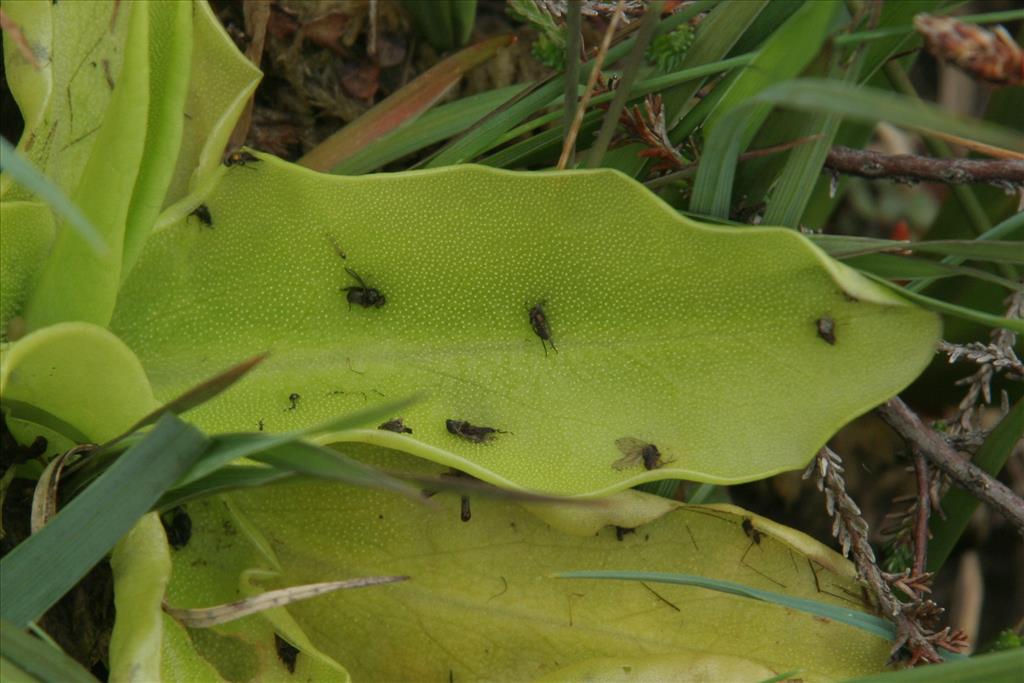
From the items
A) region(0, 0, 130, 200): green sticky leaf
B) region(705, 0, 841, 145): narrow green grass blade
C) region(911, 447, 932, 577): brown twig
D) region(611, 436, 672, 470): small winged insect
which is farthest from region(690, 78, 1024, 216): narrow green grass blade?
region(0, 0, 130, 200): green sticky leaf

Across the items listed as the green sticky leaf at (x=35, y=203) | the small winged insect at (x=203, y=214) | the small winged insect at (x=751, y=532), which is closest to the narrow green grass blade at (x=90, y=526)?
the green sticky leaf at (x=35, y=203)

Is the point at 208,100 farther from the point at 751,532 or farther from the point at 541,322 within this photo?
the point at 751,532

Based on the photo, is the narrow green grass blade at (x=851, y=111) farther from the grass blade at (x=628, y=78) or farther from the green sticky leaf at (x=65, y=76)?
the green sticky leaf at (x=65, y=76)

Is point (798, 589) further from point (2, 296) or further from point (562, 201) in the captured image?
point (2, 296)

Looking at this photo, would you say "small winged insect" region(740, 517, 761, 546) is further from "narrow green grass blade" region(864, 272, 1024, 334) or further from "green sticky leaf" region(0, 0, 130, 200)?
"green sticky leaf" region(0, 0, 130, 200)

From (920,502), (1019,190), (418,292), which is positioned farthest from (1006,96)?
(418,292)
